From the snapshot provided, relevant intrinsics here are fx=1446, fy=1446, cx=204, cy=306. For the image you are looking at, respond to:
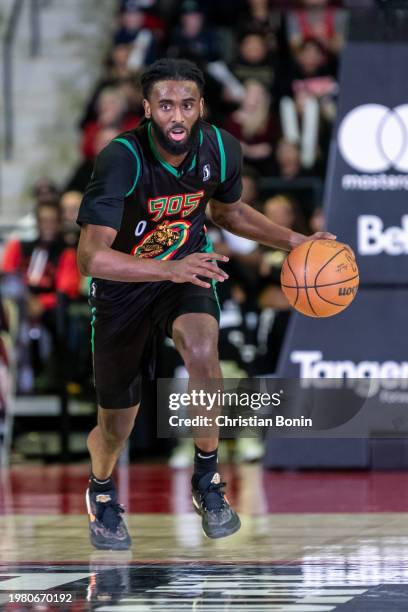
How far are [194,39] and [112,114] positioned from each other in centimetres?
145

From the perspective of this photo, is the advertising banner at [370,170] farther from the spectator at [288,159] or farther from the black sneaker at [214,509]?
the black sneaker at [214,509]

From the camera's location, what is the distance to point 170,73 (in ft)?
21.8

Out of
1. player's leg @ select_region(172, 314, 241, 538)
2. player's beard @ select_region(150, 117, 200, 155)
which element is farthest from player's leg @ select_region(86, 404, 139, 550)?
player's beard @ select_region(150, 117, 200, 155)

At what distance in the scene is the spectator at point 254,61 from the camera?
46.8 ft

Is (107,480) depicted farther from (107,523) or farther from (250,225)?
(250,225)

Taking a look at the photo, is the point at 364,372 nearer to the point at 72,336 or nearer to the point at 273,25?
the point at 72,336

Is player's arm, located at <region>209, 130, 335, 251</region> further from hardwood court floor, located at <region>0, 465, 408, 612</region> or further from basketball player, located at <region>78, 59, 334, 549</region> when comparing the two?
hardwood court floor, located at <region>0, 465, 408, 612</region>

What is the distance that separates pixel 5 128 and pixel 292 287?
1004 centimetres

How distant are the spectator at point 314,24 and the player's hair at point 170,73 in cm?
851

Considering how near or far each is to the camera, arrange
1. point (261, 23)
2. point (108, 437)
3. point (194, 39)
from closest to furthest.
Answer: point (108, 437) < point (261, 23) < point (194, 39)

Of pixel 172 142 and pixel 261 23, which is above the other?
pixel 261 23

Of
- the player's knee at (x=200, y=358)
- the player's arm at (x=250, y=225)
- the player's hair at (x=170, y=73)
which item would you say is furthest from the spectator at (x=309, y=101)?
the player's knee at (x=200, y=358)

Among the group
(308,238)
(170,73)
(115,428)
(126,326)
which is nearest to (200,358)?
(126,326)

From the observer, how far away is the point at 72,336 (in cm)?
1237
